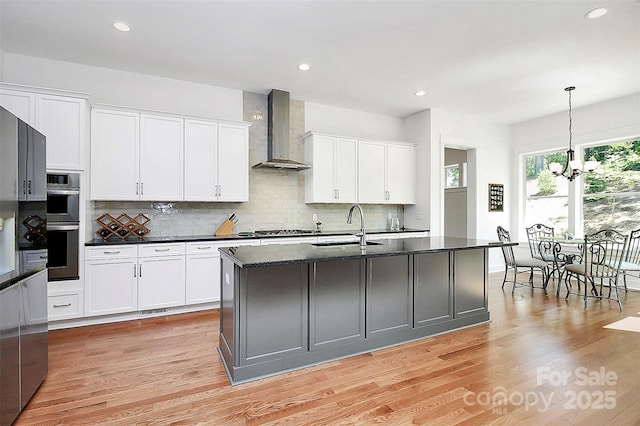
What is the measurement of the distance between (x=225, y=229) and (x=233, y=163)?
940 millimetres

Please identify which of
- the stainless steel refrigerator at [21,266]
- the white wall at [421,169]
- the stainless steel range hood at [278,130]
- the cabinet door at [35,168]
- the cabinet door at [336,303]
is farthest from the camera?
the white wall at [421,169]

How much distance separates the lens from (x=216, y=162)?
4.34 meters

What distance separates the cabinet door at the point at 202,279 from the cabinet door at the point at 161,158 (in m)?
0.86

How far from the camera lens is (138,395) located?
2.19m

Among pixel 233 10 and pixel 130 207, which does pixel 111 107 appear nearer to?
pixel 130 207

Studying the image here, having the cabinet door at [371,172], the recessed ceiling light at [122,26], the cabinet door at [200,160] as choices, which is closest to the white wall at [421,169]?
the cabinet door at [371,172]

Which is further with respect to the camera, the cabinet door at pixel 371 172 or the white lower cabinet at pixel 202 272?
the cabinet door at pixel 371 172

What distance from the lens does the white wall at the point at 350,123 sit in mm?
5438

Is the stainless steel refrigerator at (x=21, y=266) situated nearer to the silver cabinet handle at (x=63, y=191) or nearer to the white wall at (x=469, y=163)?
the silver cabinet handle at (x=63, y=191)

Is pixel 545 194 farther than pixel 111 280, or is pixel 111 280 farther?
pixel 545 194

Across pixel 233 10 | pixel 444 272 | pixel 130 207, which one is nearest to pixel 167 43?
pixel 233 10

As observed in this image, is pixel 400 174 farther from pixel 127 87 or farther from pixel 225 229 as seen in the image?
pixel 127 87

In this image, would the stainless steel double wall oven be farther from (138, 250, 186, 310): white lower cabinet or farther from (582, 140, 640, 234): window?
(582, 140, 640, 234): window

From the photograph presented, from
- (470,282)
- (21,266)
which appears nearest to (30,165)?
(21,266)
